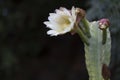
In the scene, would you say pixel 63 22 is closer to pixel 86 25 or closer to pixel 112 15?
pixel 86 25

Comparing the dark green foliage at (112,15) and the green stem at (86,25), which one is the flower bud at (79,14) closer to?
the green stem at (86,25)

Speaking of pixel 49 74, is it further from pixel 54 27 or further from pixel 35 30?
pixel 54 27

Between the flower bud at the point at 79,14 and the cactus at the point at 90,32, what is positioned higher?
the flower bud at the point at 79,14

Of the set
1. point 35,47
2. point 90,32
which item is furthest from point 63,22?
point 35,47

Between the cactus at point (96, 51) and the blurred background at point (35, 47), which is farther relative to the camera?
the blurred background at point (35, 47)

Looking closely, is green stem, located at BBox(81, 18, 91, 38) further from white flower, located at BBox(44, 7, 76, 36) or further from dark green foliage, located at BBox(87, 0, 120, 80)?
dark green foliage, located at BBox(87, 0, 120, 80)

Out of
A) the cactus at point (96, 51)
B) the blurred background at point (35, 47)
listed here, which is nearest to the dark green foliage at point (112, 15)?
the blurred background at point (35, 47)
